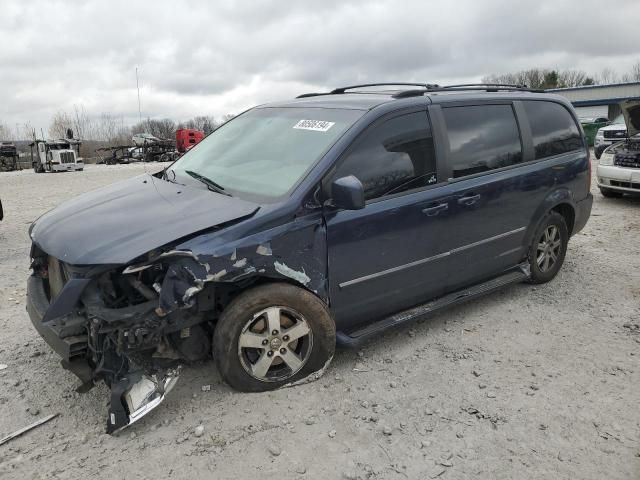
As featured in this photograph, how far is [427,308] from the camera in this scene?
12.5 ft

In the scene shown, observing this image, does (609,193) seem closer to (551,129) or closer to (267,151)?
(551,129)

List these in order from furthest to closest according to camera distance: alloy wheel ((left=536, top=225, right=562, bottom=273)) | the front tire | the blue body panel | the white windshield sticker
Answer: alloy wheel ((left=536, top=225, right=562, bottom=273)) < the white windshield sticker < the front tire < the blue body panel

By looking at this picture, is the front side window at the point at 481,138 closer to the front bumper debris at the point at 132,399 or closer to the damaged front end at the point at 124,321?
the damaged front end at the point at 124,321

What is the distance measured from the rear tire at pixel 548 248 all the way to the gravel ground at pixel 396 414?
63 centimetres

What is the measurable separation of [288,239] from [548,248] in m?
2.98

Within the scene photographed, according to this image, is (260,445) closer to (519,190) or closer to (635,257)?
(519,190)

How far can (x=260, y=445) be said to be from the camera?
2.74 metres

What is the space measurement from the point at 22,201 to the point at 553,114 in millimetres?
11916

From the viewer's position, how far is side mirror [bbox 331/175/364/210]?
9.90 feet

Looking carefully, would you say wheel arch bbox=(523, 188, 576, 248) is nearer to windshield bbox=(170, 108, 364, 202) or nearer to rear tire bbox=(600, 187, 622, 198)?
windshield bbox=(170, 108, 364, 202)

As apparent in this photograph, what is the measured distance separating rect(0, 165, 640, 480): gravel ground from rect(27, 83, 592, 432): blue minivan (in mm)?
223

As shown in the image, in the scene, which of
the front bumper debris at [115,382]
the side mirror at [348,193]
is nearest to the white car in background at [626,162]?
the side mirror at [348,193]

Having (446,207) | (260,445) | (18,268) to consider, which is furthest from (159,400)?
(18,268)

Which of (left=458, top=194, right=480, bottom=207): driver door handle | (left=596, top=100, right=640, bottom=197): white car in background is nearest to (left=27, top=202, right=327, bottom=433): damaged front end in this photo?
(left=458, top=194, right=480, bottom=207): driver door handle
